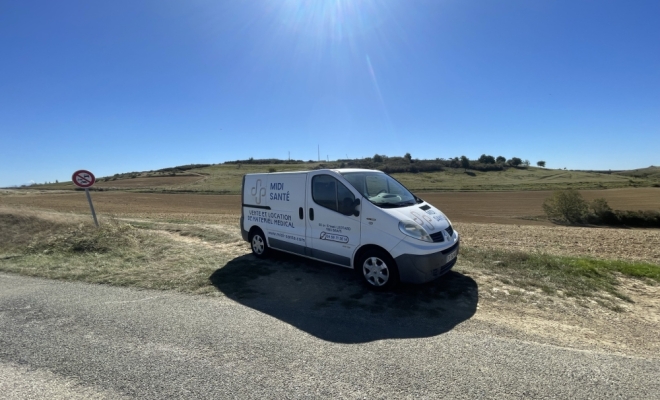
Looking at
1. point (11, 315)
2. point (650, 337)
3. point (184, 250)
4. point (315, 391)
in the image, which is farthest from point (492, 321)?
point (184, 250)

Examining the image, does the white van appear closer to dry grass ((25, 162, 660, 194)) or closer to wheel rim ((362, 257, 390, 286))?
wheel rim ((362, 257, 390, 286))

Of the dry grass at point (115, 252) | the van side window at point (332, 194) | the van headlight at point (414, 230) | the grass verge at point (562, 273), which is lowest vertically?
the grass verge at point (562, 273)

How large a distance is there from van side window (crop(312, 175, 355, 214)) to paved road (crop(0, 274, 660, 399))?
195 centimetres

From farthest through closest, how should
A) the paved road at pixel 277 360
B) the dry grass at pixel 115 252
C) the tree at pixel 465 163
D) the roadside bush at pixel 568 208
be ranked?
the tree at pixel 465 163, the roadside bush at pixel 568 208, the dry grass at pixel 115 252, the paved road at pixel 277 360

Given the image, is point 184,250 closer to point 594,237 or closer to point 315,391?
point 315,391

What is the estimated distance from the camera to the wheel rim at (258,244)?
7.59 metres

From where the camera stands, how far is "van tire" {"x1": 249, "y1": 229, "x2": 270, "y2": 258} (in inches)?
297

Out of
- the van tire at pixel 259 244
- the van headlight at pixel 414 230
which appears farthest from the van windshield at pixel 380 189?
the van tire at pixel 259 244

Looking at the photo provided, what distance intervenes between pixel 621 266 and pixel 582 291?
225cm

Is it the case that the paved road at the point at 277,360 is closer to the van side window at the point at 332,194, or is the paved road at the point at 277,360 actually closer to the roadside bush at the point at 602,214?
the van side window at the point at 332,194

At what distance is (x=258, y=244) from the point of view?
25.3ft

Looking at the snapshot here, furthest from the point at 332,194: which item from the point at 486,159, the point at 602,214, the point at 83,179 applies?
the point at 486,159

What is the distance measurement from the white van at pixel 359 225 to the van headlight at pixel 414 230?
0.01 metres

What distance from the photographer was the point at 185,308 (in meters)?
4.68
